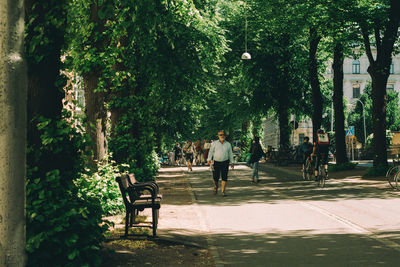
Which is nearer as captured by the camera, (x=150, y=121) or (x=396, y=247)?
(x=396, y=247)

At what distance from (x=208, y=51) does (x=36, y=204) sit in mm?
15108

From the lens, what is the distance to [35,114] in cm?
644

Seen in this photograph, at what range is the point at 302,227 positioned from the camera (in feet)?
33.8

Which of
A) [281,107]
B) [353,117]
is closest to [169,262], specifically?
[281,107]

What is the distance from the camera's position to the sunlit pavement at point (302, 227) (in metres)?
7.54

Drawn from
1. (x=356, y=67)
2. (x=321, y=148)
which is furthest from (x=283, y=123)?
(x=356, y=67)

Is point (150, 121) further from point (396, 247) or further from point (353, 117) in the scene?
point (353, 117)

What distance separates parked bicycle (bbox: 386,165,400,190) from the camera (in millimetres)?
17688

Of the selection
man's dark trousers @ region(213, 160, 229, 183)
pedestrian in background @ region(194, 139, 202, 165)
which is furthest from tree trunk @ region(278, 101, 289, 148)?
man's dark trousers @ region(213, 160, 229, 183)

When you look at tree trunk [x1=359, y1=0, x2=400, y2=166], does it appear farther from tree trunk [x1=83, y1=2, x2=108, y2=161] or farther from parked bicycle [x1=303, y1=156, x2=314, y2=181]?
tree trunk [x1=83, y1=2, x2=108, y2=161]

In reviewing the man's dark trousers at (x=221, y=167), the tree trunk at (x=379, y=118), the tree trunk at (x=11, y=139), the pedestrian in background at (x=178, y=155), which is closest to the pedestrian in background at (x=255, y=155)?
the man's dark trousers at (x=221, y=167)

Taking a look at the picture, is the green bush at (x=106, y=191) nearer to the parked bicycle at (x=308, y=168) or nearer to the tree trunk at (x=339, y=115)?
the parked bicycle at (x=308, y=168)

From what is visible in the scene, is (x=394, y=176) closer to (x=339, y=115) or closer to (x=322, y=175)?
(x=322, y=175)

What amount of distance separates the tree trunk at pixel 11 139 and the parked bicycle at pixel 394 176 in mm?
15851
